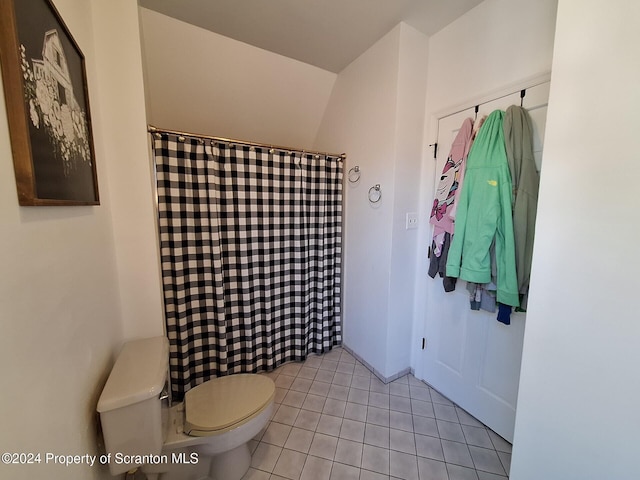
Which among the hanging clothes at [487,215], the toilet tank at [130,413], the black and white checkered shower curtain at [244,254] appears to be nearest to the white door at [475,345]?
the hanging clothes at [487,215]

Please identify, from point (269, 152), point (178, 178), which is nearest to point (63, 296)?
point (178, 178)

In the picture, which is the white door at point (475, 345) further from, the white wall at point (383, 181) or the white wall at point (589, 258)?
the white wall at point (589, 258)

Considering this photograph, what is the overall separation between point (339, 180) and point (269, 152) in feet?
2.20

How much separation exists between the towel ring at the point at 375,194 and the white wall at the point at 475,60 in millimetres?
328

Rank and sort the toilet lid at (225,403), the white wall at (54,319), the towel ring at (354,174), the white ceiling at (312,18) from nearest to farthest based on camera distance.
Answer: the white wall at (54,319) < the toilet lid at (225,403) < the white ceiling at (312,18) < the towel ring at (354,174)

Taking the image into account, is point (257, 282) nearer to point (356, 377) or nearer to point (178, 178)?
point (178, 178)

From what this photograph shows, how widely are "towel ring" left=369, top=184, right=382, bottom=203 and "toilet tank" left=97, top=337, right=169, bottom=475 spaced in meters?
1.63

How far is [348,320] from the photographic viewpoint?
7.59 feet

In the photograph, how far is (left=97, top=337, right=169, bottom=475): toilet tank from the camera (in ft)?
2.80

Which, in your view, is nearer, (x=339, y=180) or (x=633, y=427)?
(x=633, y=427)

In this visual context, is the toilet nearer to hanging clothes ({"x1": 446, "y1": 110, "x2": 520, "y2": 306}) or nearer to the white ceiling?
hanging clothes ({"x1": 446, "y1": 110, "x2": 520, "y2": 306})

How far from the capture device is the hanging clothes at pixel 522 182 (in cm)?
122

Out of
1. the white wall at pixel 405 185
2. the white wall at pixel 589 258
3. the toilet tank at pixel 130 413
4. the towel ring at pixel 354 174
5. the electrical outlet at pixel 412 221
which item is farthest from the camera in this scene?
the towel ring at pixel 354 174

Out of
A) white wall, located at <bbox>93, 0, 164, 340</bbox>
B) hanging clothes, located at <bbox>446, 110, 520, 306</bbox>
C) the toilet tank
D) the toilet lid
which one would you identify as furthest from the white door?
white wall, located at <bbox>93, 0, 164, 340</bbox>
